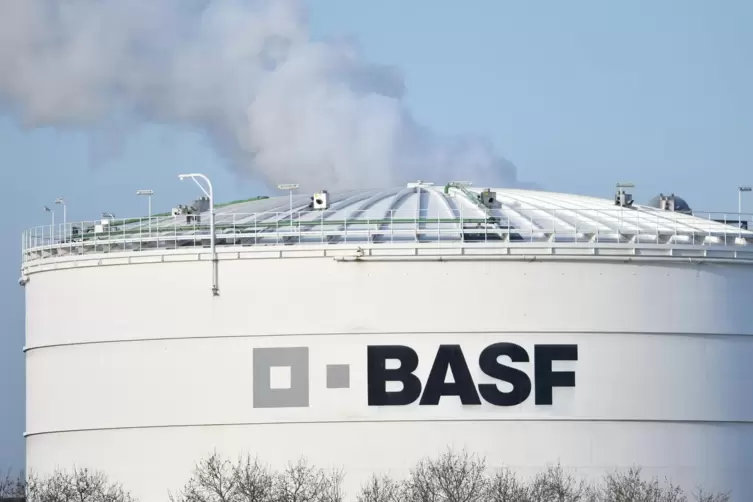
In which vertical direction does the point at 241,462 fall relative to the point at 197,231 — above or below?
below

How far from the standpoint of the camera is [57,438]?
52.5 metres

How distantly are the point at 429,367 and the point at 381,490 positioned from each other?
12.1 ft

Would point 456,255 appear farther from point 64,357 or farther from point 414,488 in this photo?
point 64,357

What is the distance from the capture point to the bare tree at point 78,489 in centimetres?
4909

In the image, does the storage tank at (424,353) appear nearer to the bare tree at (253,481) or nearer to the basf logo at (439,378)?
the basf logo at (439,378)

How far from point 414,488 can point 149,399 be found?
843 cm

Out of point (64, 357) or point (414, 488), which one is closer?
point (414, 488)

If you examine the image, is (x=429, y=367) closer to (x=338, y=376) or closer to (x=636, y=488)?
(x=338, y=376)

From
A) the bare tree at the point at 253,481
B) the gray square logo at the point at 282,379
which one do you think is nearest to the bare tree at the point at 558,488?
the gray square logo at the point at 282,379

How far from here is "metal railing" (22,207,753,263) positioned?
167 feet

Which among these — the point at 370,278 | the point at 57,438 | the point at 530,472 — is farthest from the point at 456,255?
the point at 57,438

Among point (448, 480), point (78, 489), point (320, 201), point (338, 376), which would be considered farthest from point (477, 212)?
point (78, 489)

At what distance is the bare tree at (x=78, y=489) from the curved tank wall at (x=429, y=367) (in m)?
0.39

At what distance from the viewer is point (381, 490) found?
158ft
